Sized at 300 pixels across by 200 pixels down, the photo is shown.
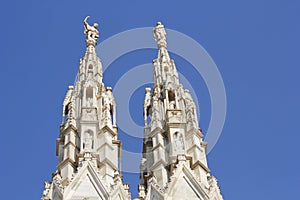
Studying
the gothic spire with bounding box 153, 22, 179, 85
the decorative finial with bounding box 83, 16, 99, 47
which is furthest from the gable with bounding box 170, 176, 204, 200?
the decorative finial with bounding box 83, 16, 99, 47

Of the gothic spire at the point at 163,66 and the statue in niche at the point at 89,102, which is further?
the gothic spire at the point at 163,66

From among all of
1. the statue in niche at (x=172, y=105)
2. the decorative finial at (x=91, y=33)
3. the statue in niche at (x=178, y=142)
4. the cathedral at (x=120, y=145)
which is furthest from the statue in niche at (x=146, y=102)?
the decorative finial at (x=91, y=33)

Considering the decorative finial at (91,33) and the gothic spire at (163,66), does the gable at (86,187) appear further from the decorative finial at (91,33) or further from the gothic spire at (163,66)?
the decorative finial at (91,33)

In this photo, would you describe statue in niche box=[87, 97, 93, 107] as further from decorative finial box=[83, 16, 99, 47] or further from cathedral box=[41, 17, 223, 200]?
decorative finial box=[83, 16, 99, 47]

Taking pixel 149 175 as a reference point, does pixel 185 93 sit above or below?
above

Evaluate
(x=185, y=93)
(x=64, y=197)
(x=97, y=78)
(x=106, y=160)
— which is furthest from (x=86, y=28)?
(x=64, y=197)

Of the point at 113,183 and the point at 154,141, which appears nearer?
the point at 113,183

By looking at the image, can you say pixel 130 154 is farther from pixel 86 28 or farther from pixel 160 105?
pixel 86 28

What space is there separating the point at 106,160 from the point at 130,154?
325 cm

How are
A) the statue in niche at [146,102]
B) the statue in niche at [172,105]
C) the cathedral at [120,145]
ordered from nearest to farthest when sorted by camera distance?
the cathedral at [120,145] < the statue in niche at [172,105] < the statue in niche at [146,102]

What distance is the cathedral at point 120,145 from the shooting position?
24.8 meters

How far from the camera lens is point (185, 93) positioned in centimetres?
3008

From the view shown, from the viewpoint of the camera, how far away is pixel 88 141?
27.6 metres

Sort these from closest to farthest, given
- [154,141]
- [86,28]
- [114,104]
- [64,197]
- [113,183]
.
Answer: [64,197] → [113,183] → [154,141] → [114,104] → [86,28]
